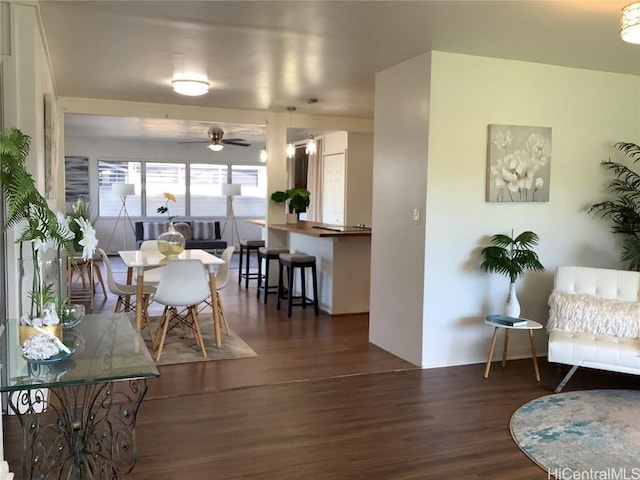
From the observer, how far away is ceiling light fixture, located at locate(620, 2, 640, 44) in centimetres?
254

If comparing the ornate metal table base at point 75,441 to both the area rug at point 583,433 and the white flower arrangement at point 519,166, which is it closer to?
the area rug at point 583,433

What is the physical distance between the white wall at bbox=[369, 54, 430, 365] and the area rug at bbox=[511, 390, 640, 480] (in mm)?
1092

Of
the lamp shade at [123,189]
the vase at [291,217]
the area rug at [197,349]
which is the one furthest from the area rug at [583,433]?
the lamp shade at [123,189]

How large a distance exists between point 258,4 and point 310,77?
6.20ft

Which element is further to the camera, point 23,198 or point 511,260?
point 511,260

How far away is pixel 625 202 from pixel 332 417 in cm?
319

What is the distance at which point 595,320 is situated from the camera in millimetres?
3857

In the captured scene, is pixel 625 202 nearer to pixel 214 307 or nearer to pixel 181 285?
pixel 214 307

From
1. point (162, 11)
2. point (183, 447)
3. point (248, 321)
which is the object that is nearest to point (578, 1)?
point (162, 11)

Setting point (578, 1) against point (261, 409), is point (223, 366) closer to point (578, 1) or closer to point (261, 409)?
point (261, 409)

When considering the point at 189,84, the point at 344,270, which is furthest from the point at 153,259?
the point at 344,270

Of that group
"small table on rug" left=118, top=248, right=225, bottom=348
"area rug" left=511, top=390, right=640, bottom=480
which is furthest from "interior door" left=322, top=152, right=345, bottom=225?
"area rug" left=511, top=390, right=640, bottom=480

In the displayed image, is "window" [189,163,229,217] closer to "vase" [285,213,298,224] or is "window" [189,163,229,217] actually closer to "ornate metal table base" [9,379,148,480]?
"vase" [285,213,298,224]

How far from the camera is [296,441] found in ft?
9.47
